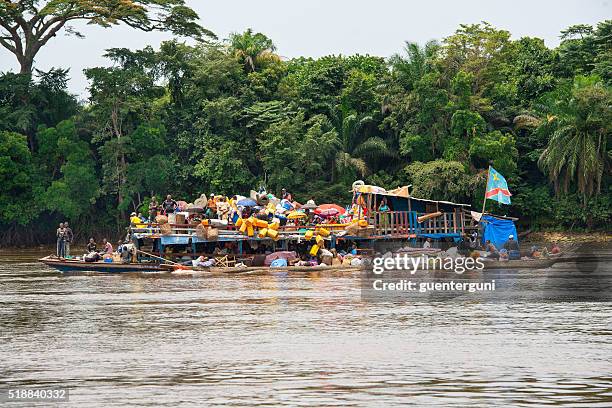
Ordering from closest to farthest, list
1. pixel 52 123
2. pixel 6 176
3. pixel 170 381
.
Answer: pixel 170 381 < pixel 6 176 < pixel 52 123

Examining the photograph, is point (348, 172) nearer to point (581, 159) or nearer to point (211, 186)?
point (211, 186)

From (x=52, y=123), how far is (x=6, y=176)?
14.6ft

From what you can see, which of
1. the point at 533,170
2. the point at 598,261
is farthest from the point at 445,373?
the point at 533,170

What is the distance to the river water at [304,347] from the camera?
13.2m

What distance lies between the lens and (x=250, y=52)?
50.8 meters

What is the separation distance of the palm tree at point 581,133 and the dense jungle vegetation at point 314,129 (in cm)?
7

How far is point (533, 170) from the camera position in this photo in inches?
1912

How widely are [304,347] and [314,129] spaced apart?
102 feet

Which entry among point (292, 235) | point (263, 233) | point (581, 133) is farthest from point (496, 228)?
point (581, 133)

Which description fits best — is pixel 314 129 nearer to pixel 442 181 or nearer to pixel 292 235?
pixel 442 181

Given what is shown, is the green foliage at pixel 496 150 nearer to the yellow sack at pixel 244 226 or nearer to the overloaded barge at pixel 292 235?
the overloaded barge at pixel 292 235

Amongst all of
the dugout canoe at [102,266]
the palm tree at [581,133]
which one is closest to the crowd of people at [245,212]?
the dugout canoe at [102,266]

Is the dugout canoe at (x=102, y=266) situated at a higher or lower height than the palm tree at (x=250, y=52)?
lower

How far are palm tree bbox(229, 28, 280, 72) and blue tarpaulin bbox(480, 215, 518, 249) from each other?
812 inches
